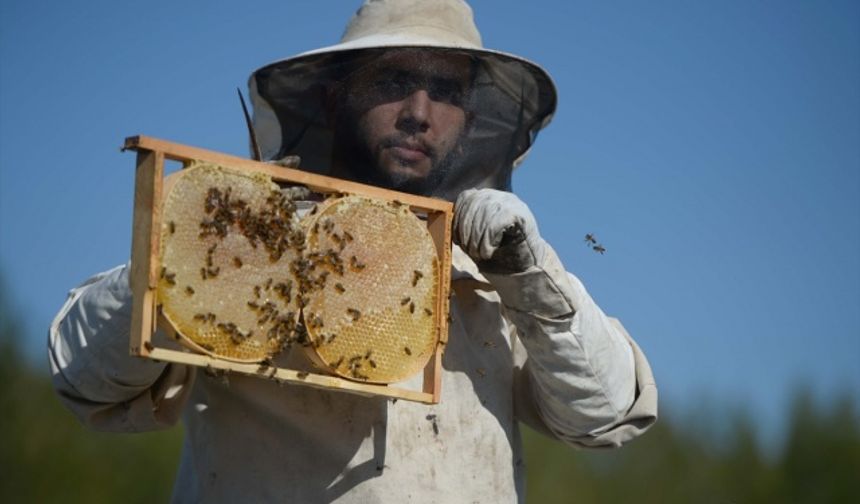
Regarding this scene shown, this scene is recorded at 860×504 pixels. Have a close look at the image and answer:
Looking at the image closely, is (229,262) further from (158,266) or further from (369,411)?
(369,411)

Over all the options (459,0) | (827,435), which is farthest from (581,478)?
(459,0)

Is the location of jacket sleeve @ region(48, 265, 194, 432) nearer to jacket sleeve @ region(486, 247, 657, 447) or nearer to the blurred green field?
jacket sleeve @ region(486, 247, 657, 447)

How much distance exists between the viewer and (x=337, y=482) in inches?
127

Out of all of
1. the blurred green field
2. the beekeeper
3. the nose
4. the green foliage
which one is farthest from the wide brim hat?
the green foliage

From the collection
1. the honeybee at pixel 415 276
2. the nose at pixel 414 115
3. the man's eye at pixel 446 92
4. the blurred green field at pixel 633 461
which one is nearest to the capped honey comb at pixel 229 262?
the honeybee at pixel 415 276

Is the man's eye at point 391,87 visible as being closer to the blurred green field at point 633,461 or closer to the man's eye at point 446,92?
the man's eye at point 446,92

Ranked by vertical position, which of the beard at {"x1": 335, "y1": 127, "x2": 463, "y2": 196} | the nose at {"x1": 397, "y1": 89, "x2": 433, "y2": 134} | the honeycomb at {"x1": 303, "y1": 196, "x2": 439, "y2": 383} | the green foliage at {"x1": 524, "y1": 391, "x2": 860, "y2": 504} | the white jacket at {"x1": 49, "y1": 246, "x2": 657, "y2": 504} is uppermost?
the nose at {"x1": 397, "y1": 89, "x2": 433, "y2": 134}

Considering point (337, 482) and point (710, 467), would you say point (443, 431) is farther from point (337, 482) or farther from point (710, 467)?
point (710, 467)

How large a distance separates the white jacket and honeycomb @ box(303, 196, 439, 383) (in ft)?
0.98

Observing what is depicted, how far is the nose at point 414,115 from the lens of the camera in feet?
11.8

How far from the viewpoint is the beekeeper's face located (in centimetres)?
358

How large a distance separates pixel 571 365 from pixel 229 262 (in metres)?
1.01

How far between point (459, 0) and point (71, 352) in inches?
69.9

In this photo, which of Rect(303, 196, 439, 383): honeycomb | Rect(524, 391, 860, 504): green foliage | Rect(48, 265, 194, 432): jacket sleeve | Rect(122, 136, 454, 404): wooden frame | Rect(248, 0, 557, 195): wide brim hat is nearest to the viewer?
A: Rect(122, 136, 454, 404): wooden frame
